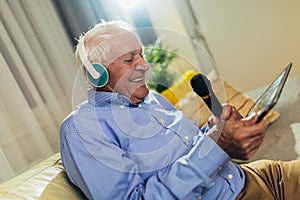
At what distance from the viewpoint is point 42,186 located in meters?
1.09

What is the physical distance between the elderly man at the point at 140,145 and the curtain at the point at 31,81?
0.76 metres

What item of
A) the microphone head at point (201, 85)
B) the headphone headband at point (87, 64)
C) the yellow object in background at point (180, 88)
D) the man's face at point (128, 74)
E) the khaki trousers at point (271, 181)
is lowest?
the khaki trousers at point (271, 181)

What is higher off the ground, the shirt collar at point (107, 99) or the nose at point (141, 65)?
the nose at point (141, 65)

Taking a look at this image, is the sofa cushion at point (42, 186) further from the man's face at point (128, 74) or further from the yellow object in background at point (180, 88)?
the yellow object in background at point (180, 88)

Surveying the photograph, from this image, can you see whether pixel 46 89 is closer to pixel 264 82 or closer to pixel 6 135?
pixel 6 135

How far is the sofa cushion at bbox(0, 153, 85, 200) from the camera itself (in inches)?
40.8

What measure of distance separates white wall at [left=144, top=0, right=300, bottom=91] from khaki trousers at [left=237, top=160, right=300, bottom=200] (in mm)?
1664

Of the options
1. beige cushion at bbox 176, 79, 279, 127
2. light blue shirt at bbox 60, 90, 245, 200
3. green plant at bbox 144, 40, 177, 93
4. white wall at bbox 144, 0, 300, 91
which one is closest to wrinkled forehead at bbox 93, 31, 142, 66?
light blue shirt at bbox 60, 90, 245, 200

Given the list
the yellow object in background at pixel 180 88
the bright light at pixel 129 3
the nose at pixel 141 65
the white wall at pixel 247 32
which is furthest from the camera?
the white wall at pixel 247 32

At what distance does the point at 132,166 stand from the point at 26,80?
3.76 feet

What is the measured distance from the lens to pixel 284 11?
264cm

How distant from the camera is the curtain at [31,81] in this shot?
5.91 ft

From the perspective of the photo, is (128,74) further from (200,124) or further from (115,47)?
(200,124)

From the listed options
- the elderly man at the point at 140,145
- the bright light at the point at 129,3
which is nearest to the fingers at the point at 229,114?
the elderly man at the point at 140,145
